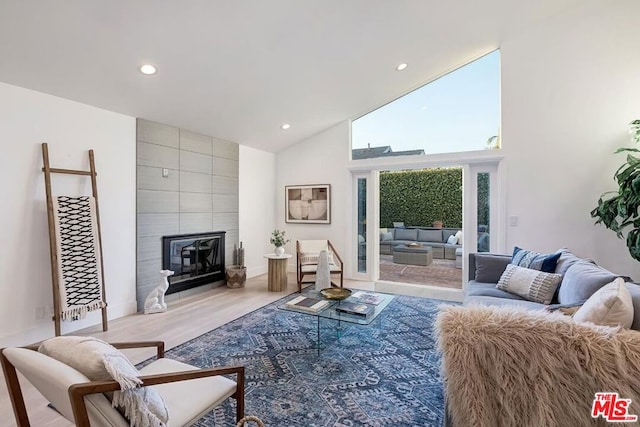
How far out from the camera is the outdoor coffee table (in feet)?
21.3

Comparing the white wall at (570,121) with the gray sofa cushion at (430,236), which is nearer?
the white wall at (570,121)

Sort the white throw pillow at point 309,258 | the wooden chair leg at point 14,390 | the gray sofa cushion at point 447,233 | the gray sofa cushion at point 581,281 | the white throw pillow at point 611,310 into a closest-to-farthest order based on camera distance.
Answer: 1. the wooden chair leg at point 14,390
2. the white throw pillow at point 611,310
3. the gray sofa cushion at point 581,281
4. the white throw pillow at point 309,258
5. the gray sofa cushion at point 447,233

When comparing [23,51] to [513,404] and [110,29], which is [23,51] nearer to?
[110,29]

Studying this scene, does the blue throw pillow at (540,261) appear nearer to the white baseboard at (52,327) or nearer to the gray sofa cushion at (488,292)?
the gray sofa cushion at (488,292)

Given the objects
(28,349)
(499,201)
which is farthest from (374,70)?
(28,349)

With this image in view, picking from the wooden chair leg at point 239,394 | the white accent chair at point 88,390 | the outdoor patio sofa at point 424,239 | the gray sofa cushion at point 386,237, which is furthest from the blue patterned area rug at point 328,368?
the gray sofa cushion at point 386,237

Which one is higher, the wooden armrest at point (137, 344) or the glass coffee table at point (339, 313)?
the wooden armrest at point (137, 344)

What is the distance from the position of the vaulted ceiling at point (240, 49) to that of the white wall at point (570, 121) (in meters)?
0.45

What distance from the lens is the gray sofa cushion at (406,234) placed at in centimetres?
783

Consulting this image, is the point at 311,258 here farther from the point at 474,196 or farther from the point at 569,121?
the point at 569,121

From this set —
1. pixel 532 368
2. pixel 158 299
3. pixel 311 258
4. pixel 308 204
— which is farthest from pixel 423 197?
pixel 532 368

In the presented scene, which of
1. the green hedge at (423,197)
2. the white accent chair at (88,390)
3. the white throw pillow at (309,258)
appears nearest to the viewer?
the white accent chair at (88,390)

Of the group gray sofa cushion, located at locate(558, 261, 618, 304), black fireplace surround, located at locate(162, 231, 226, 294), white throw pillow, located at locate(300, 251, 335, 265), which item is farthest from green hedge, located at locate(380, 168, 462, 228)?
gray sofa cushion, located at locate(558, 261, 618, 304)

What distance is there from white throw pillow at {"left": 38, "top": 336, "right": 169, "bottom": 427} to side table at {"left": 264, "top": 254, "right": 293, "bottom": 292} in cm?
343
